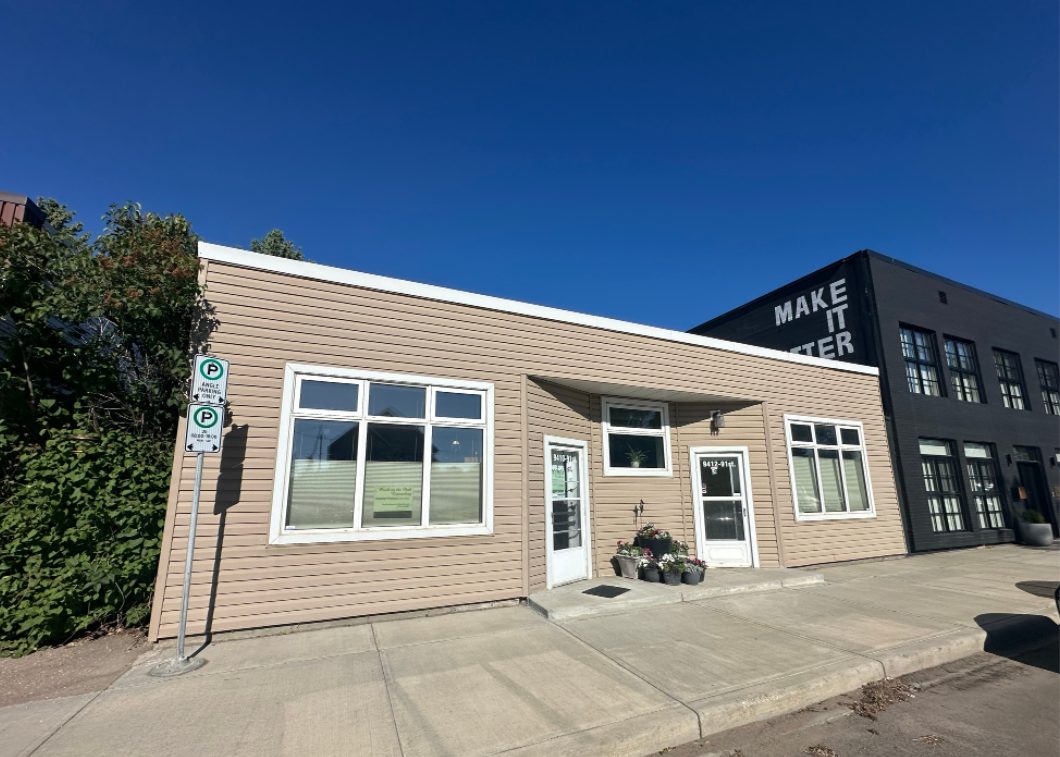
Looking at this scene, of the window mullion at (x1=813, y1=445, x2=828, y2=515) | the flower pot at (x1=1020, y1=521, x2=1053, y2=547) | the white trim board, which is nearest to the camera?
the white trim board

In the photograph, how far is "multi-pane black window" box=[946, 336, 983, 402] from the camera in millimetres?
12836

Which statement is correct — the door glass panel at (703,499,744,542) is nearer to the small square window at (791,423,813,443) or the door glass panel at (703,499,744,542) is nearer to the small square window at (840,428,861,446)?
the small square window at (791,423,813,443)

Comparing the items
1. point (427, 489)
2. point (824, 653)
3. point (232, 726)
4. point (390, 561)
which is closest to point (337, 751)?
point (232, 726)

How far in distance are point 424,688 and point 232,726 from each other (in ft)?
4.18

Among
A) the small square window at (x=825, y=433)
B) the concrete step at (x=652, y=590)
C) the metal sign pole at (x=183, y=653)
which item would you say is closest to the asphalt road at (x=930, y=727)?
the concrete step at (x=652, y=590)

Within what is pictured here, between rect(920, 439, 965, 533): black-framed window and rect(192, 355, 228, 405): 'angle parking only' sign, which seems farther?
rect(920, 439, 965, 533): black-framed window

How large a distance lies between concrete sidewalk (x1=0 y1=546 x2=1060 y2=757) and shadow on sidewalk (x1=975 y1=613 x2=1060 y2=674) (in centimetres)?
3

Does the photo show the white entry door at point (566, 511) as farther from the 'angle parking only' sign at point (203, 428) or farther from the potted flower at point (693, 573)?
the 'angle parking only' sign at point (203, 428)

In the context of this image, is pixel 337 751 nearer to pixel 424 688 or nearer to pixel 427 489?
pixel 424 688

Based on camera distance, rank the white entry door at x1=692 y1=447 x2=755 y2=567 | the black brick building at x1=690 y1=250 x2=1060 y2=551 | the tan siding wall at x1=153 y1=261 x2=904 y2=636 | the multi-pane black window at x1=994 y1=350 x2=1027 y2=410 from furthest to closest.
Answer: the multi-pane black window at x1=994 y1=350 x2=1027 y2=410
the black brick building at x1=690 y1=250 x2=1060 y2=551
the white entry door at x1=692 y1=447 x2=755 y2=567
the tan siding wall at x1=153 y1=261 x2=904 y2=636

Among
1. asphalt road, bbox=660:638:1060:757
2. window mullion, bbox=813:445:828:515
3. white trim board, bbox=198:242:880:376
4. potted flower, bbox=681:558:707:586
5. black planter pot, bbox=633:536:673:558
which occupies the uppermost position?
white trim board, bbox=198:242:880:376

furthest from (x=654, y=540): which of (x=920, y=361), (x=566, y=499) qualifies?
(x=920, y=361)

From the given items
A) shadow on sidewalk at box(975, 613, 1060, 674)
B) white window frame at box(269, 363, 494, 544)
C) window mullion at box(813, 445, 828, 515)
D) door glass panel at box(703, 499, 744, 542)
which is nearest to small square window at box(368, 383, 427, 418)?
white window frame at box(269, 363, 494, 544)

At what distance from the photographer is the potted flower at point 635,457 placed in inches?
325
